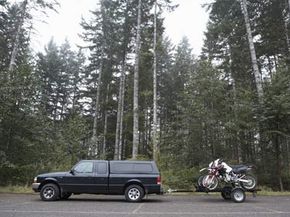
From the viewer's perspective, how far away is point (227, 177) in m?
14.4

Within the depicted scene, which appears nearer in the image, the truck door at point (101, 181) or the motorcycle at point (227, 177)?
the truck door at point (101, 181)

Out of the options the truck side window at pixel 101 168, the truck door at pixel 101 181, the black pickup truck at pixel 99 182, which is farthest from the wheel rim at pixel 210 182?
the truck side window at pixel 101 168

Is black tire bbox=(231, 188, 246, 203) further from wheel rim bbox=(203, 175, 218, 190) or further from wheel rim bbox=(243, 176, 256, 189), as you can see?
wheel rim bbox=(203, 175, 218, 190)

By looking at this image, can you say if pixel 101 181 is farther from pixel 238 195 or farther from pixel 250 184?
pixel 250 184

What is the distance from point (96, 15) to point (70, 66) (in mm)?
15185

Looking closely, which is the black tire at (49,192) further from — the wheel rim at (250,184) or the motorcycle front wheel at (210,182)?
the wheel rim at (250,184)

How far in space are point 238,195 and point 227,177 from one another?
0.85 meters

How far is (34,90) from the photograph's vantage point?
65.4 ft

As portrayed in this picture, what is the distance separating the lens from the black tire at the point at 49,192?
13.8 metres

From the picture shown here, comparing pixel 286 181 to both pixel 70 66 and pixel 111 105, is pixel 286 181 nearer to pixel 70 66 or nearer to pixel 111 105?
pixel 111 105

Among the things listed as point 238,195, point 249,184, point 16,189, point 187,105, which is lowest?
point 238,195

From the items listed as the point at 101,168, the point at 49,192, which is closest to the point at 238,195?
the point at 101,168

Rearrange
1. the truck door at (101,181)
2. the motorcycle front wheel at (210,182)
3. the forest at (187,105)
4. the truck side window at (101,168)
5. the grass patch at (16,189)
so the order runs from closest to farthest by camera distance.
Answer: the truck door at (101,181) < the motorcycle front wheel at (210,182) < the truck side window at (101,168) < the grass patch at (16,189) < the forest at (187,105)

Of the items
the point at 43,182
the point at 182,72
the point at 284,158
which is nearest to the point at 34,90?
the point at 43,182
